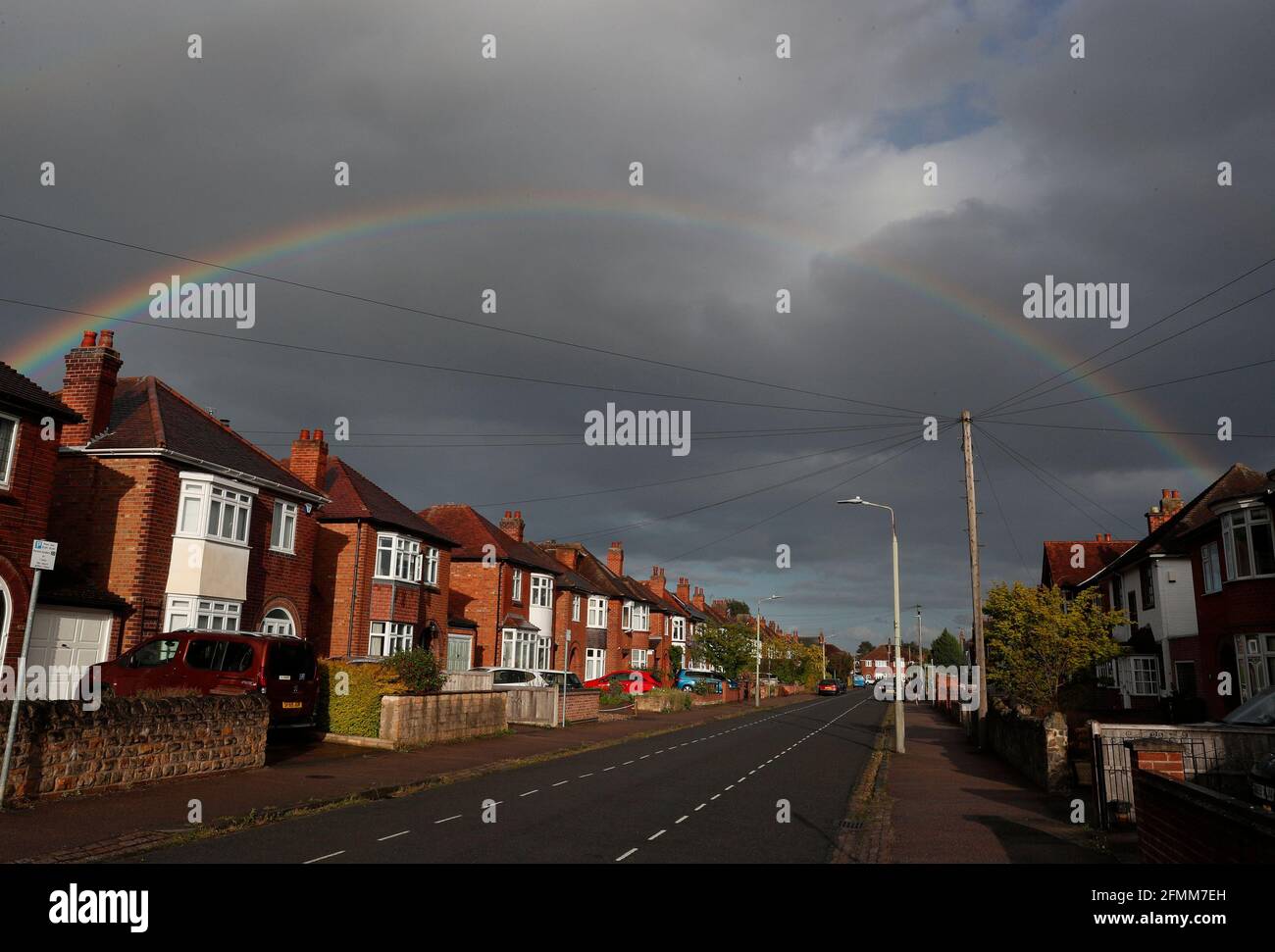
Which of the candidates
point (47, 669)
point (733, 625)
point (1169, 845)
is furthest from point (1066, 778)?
point (733, 625)

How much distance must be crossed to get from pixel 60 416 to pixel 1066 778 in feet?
73.0

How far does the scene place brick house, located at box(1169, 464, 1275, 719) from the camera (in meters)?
27.7

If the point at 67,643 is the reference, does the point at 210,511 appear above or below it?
above

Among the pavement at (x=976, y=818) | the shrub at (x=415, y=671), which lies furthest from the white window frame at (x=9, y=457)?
the pavement at (x=976, y=818)

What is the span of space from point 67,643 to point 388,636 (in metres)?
14.5

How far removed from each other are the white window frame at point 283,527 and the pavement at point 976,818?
62.8ft

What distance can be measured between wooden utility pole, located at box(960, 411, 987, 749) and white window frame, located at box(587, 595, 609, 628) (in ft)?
115

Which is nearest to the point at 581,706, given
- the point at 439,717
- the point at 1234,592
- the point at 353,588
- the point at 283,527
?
the point at 353,588

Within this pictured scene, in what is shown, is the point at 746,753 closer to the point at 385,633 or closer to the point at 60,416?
the point at 385,633

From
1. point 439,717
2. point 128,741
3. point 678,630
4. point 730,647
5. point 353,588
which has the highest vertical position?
point 353,588

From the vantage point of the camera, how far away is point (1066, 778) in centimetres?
1664

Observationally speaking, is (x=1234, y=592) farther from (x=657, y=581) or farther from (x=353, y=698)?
(x=657, y=581)

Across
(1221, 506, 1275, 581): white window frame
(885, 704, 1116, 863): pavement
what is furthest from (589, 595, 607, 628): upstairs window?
(1221, 506, 1275, 581): white window frame

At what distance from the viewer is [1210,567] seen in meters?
32.1
